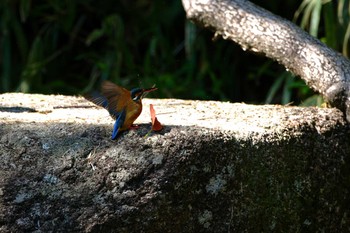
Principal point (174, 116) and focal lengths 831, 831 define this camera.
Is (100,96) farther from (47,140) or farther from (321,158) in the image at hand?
(321,158)

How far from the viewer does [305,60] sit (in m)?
2.87

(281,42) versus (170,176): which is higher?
(281,42)

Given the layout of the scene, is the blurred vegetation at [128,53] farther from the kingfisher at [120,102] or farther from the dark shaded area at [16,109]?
the kingfisher at [120,102]

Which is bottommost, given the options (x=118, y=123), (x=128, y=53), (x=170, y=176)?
(x=128, y=53)

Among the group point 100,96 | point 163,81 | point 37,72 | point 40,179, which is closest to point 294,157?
point 100,96

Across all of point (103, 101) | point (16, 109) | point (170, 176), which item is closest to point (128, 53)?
point (16, 109)

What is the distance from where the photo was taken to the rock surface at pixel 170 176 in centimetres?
210

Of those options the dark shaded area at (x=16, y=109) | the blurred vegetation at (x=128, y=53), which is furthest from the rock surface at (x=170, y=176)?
the blurred vegetation at (x=128, y=53)

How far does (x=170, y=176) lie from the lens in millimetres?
2121

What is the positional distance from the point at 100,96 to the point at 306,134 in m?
0.60

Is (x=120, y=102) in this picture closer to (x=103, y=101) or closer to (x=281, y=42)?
(x=103, y=101)

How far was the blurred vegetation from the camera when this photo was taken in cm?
469

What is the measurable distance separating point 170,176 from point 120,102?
A: 0.92 feet

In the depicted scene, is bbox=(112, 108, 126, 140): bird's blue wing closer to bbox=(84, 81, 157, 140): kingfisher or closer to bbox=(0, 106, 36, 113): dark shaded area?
bbox=(84, 81, 157, 140): kingfisher
